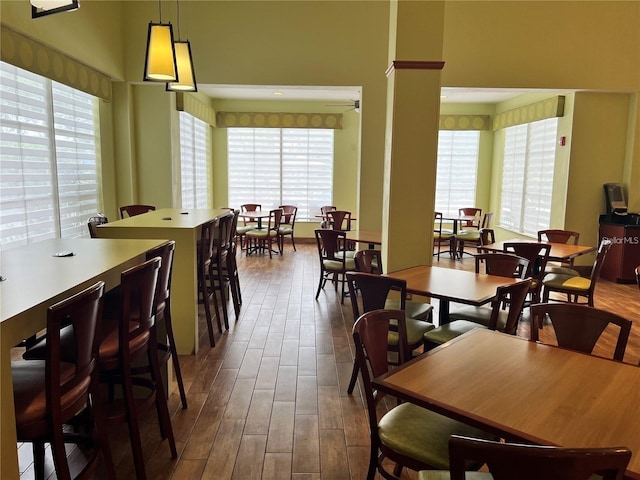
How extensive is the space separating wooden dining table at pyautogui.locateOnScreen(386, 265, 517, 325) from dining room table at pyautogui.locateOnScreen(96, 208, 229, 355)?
5.05 ft

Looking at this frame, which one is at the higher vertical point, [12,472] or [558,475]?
[558,475]

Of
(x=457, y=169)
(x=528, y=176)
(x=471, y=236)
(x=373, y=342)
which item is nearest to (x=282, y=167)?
(x=457, y=169)

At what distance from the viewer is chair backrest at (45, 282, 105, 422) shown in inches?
52.7

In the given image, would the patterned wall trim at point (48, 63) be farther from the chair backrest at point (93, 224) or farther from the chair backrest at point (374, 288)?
the chair backrest at point (374, 288)

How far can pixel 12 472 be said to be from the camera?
4.24 feet

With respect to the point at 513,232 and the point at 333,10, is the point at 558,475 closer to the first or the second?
the point at 333,10

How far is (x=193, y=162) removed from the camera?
7.73m

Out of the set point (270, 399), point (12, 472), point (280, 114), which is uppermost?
point (280, 114)

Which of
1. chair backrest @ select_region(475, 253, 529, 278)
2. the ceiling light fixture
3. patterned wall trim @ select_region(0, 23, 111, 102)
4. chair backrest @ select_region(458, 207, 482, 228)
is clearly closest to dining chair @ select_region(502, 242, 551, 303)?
chair backrest @ select_region(475, 253, 529, 278)

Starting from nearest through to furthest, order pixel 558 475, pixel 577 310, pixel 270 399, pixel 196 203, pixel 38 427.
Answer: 1. pixel 558 475
2. pixel 38 427
3. pixel 577 310
4. pixel 270 399
5. pixel 196 203

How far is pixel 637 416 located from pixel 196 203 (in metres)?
7.49

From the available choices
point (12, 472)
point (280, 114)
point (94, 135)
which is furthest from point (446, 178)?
point (12, 472)

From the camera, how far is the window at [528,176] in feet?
Answer: 22.7

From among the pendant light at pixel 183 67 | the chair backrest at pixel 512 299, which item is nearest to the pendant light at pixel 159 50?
the pendant light at pixel 183 67
